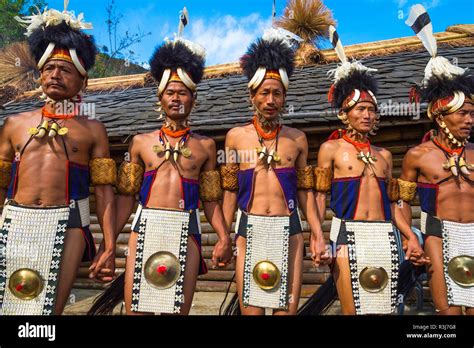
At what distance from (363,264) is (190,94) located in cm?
209

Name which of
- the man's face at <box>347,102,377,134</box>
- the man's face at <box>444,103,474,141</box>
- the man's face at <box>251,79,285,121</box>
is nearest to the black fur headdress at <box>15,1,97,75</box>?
the man's face at <box>251,79,285,121</box>

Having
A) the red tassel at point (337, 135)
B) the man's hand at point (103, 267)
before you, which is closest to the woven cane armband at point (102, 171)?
the man's hand at point (103, 267)

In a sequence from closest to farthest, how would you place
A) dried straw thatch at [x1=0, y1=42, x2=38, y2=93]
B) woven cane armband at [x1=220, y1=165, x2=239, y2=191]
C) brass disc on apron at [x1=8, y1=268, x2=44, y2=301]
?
brass disc on apron at [x1=8, y1=268, x2=44, y2=301] → woven cane armband at [x1=220, y1=165, x2=239, y2=191] → dried straw thatch at [x1=0, y1=42, x2=38, y2=93]

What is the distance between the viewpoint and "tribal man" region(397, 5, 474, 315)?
3605 millimetres

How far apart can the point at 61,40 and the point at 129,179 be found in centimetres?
127

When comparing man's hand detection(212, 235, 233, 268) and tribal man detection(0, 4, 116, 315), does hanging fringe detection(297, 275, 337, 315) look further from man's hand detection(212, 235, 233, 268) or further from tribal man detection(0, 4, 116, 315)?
tribal man detection(0, 4, 116, 315)

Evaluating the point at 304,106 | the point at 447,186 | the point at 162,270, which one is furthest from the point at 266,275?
the point at 304,106

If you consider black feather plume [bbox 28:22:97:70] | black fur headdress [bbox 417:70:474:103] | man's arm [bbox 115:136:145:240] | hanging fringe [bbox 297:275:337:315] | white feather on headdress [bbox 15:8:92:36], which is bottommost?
hanging fringe [bbox 297:275:337:315]

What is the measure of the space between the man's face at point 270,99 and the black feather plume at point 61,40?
152 centimetres

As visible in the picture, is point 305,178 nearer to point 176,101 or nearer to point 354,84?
point 354,84

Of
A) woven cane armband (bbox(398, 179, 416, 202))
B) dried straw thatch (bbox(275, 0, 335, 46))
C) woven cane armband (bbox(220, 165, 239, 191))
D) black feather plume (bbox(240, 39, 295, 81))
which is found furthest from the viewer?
dried straw thatch (bbox(275, 0, 335, 46))

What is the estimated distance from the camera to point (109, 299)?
3.68 meters

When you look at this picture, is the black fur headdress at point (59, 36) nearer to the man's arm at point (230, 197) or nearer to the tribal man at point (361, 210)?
the man's arm at point (230, 197)
